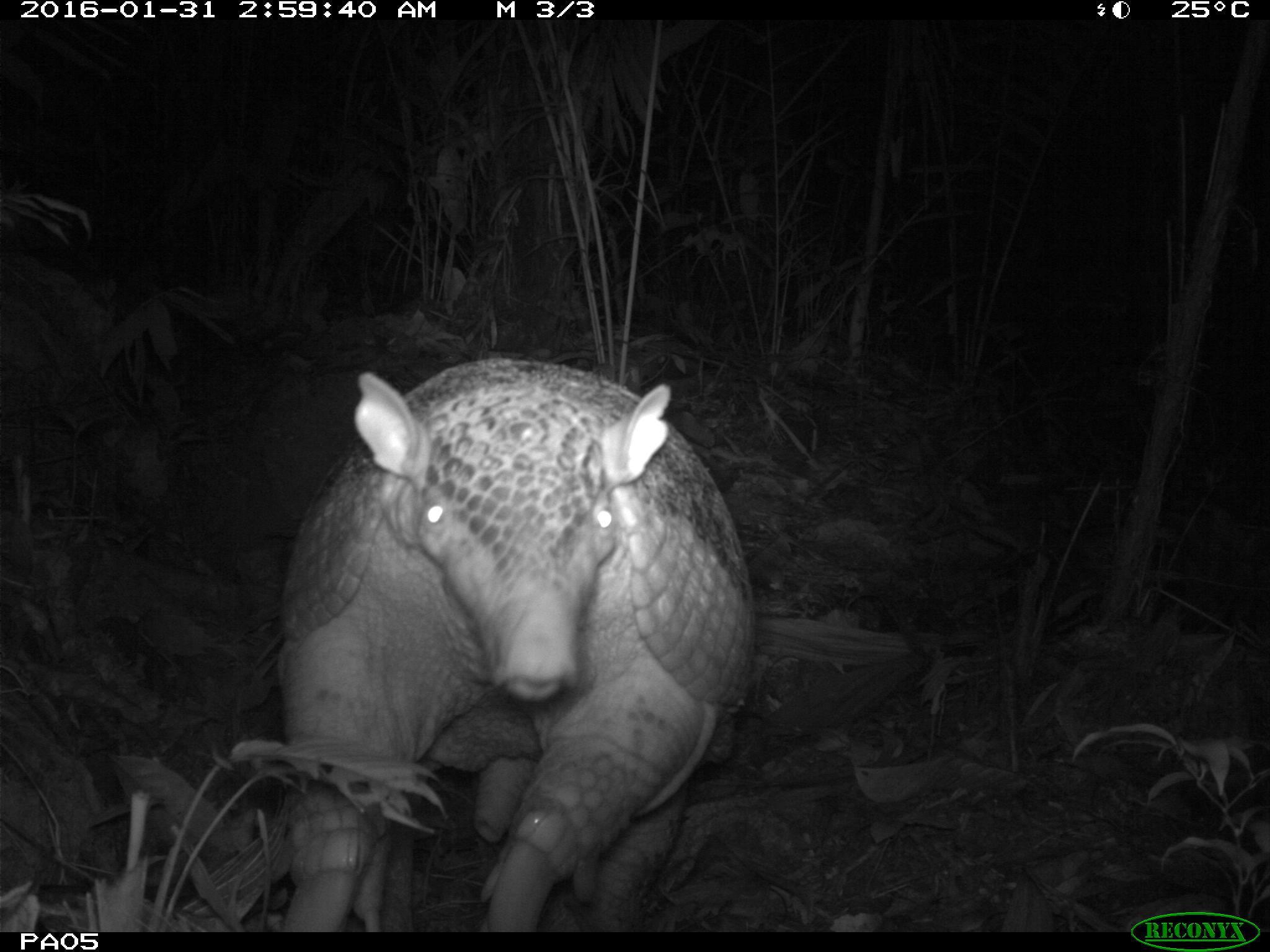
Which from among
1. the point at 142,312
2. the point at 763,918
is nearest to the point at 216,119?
the point at 142,312

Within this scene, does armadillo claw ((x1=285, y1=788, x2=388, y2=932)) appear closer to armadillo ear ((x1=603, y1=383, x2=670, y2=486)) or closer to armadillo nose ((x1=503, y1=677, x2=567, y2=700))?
armadillo nose ((x1=503, y1=677, x2=567, y2=700))

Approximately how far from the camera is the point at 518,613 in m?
2.50

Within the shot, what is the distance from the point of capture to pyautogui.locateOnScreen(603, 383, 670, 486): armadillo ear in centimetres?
276

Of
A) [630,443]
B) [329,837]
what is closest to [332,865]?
[329,837]

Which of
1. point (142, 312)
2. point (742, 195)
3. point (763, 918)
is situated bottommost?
point (763, 918)

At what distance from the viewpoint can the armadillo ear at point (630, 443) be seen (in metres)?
2.76

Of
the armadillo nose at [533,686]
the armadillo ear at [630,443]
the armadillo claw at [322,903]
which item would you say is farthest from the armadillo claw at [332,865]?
the armadillo ear at [630,443]

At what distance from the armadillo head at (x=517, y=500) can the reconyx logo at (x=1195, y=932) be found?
1.57m

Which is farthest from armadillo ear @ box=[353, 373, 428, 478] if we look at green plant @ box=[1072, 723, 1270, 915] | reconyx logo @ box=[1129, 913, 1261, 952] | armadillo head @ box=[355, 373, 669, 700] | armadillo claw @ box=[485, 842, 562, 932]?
reconyx logo @ box=[1129, 913, 1261, 952]

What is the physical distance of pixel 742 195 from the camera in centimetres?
596

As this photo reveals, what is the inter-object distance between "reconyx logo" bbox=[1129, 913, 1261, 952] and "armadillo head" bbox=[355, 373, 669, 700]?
1.57 metres

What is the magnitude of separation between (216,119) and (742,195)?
2.40 m

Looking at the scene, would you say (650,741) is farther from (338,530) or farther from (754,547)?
(754,547)

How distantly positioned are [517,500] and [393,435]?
1.21 ft
